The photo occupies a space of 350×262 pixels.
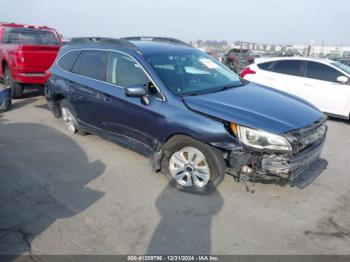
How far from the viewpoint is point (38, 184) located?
13.5 feet

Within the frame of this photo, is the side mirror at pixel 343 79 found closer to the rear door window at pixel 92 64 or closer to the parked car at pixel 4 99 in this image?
the rear door window at pixel 92 64

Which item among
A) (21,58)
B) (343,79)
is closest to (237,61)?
(343,79)

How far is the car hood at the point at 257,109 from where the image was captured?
11.5 feet

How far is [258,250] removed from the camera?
2.96 metres

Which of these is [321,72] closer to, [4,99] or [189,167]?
[189,167]

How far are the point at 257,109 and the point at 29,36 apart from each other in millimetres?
8767

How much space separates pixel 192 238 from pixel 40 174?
2.47m

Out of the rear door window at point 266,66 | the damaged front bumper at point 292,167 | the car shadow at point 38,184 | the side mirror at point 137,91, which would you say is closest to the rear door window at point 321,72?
the rear door window at point 266,66

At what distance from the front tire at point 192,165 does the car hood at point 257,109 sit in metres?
0.43

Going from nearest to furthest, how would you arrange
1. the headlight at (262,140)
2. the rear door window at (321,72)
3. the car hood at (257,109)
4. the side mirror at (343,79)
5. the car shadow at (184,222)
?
the car shadow at (184,222) < the headlight at (262,140) < the car hood at (257,109) < the side mirror at (343,79) < the rear door window at (321,72)

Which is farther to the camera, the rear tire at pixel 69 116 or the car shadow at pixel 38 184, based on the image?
the rear tire at pixel 69 116

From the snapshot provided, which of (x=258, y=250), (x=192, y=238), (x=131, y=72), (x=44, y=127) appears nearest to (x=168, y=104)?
(x=131, y=72)

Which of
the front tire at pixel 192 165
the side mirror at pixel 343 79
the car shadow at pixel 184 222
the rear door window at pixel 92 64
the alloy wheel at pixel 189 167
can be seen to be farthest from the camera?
the side mirror at pixel 343 79

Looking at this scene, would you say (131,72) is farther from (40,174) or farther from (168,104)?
(40,174)
